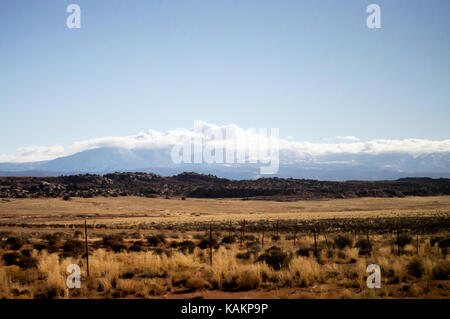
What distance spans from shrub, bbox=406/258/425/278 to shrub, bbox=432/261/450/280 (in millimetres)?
388

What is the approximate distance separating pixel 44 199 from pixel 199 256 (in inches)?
3190

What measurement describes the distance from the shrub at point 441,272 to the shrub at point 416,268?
39 cm

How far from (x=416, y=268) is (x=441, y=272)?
790 millimetres

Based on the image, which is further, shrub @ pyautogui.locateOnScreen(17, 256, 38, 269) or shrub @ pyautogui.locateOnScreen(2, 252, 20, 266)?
shrub @ pyautogui.locateOnScreen(2, 252, 20, 266)

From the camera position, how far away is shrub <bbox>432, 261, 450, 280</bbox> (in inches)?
499

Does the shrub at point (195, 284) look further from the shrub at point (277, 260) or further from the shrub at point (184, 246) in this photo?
the shrub at point (184, 246)

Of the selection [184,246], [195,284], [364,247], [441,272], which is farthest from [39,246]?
[441,272]

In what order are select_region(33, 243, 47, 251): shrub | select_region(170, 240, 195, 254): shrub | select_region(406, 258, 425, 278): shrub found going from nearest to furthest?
select_region(406, 258, 425, 278): shrub
select_region(170, 240, 195, 254): shrub
select_region(33, 243, 47, 251): shrub

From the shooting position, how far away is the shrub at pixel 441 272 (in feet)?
41.5

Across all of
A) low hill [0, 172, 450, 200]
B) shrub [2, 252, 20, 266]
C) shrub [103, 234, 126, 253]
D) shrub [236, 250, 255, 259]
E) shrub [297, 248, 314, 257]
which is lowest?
low hill [0, 172, 450, 200]

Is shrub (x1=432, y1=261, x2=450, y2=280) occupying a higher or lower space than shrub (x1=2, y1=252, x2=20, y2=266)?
higher

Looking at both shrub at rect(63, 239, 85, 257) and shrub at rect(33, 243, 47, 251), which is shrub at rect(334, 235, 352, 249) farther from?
shrub at rect(33, 243, 47, 251)

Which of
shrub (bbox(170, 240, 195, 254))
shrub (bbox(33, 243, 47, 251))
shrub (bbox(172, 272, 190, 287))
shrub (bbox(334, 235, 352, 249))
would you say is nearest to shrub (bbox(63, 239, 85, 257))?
shrub (bbox(33, 243, 47, 251))
